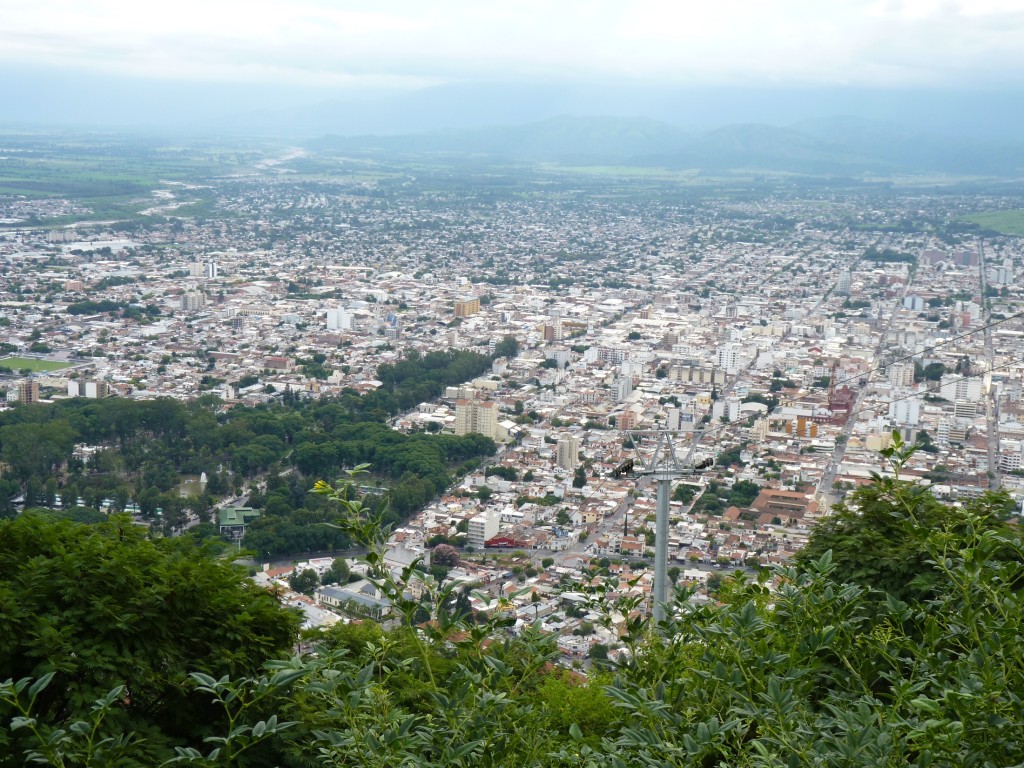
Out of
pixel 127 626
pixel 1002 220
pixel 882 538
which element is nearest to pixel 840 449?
pixel 882 538

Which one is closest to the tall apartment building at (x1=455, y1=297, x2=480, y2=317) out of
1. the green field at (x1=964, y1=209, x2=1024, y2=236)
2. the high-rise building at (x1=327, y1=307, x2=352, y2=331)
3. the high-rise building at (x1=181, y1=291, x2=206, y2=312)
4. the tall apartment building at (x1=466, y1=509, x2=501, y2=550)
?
the high-rise building at (x1=327, y1=307, x2=352, y2=331)

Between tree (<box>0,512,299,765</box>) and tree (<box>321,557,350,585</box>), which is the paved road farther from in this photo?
tree (<box>0,512,299,765</box>)

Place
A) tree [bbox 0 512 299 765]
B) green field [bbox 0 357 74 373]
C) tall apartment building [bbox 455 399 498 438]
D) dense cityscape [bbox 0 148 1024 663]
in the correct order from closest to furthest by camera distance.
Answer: tree [bbox 0 512 299 765]
dense cityscape [bbox 0 148 1024 663]
tall apartment building [bbox 455 399 498 438]
green field [bbox 0 357 74 373]

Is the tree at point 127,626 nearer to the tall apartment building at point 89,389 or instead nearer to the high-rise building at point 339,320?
the tall apartment building at point 89,389

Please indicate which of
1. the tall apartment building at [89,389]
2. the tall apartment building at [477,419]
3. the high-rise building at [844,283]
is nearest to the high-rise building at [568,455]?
the tall apartment building at [477,419]

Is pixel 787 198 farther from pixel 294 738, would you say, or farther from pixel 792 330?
pixel 294 738

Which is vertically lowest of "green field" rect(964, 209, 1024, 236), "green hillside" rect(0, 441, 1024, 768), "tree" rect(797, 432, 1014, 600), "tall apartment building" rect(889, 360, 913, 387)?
"tall apartment building" rect(889, 360, 913, 387)

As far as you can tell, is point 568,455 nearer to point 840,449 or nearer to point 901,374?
point 840,449
